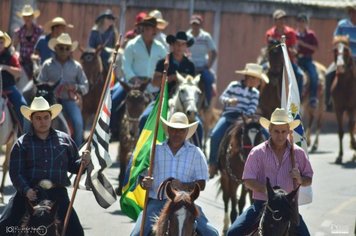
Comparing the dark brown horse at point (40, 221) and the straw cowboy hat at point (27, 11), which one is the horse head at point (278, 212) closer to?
the dark brown horse at point (40, 221)

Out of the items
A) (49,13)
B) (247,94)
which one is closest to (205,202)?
(247,94)

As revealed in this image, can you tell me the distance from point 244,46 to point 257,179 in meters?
→ 20.0

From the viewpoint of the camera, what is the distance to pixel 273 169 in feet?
45.6

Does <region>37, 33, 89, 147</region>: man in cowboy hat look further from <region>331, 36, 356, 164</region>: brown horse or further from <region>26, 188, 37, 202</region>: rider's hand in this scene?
<region>26, 188, 37, 202</region>: rider's hand

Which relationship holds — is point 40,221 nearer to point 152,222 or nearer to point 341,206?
point 152,222

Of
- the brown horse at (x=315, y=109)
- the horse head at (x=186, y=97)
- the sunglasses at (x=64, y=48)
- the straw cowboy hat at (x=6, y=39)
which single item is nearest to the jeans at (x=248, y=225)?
the horse head at (x=186, y=97)

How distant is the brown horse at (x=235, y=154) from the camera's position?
61.3ft

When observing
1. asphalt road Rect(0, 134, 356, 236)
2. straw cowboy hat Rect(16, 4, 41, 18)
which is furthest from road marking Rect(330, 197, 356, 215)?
straw cowboy hat Rect(16, 4, 41, 18)

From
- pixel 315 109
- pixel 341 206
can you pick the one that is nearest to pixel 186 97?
pixel 341 206

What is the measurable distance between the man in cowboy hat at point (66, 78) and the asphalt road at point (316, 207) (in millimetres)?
1282

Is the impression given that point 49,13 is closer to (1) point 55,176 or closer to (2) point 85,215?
(2) point 85,215

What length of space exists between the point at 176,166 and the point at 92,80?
11975mm

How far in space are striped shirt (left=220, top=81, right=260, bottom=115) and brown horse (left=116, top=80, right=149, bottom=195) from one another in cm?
209

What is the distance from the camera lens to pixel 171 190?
1266 centimetres
